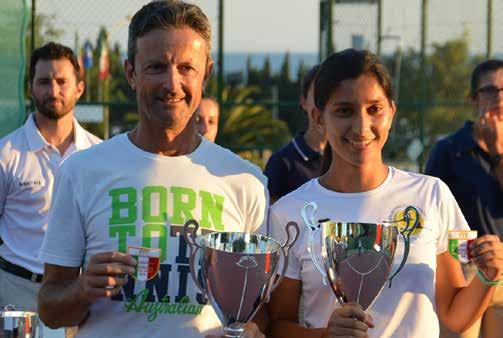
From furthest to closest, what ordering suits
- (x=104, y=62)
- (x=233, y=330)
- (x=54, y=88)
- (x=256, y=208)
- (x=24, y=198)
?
(x=104, y=62) → (x=54, y=88) → (x=24, y=198) → (x=256, y=208) → (x=233, y=330)

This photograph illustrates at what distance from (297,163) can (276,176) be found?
15cm

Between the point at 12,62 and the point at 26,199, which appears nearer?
the point at 26,199

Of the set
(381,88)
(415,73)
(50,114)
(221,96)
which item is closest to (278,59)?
(415,73)

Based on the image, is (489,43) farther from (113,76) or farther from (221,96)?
(113,76)

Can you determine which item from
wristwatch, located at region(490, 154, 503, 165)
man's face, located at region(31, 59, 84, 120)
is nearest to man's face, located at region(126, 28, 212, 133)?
wristwatch, located at region(490, 154, 503, 165)

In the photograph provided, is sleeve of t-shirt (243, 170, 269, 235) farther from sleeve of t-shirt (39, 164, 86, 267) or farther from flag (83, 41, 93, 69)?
flag (83, 41, 93, 69)

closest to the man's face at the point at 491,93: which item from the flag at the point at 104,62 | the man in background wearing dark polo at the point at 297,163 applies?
the man in background wearing dark polo at the point at 297,163

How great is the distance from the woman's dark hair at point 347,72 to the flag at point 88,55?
729 centimetres

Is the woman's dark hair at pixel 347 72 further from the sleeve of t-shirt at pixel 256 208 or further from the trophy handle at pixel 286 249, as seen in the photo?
the trophy handle at pixel 286 249

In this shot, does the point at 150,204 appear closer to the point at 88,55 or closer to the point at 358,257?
the point at 358,257

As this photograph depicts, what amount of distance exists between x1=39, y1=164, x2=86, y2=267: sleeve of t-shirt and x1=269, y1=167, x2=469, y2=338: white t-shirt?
0.60 m

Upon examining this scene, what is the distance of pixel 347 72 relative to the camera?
3010mm

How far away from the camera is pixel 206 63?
290 centimetres

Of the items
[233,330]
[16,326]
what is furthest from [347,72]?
[16,326]
